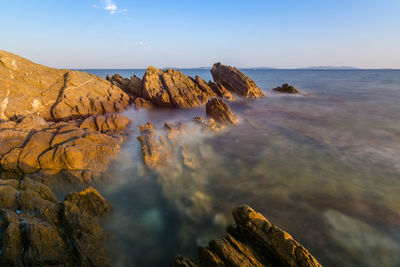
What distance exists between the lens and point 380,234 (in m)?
4.87

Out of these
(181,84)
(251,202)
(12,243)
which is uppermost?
(181,84)

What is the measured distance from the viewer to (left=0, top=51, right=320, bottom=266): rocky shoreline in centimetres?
327

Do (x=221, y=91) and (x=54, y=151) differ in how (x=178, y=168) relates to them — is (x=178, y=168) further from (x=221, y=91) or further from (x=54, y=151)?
(x=221, y=91)

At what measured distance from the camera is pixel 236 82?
27.0 metres

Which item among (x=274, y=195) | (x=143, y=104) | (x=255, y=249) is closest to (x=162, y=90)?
(x=143, y=104)

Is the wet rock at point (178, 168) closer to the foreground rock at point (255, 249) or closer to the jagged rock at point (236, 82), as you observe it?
the foreground rock at point (255, 249)

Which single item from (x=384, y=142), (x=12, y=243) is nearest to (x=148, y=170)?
(x=12, y=243)

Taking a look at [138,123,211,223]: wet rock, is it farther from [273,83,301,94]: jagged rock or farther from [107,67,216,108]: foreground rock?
[273,83,301,94]: jagged rock

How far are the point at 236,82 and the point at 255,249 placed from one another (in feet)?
85.1

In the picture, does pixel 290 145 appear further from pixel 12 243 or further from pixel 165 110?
pixel 165 110

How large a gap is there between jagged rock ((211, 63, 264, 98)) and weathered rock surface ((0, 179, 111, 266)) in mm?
24541

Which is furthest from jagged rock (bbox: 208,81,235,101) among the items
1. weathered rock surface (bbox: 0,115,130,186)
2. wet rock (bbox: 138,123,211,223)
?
weathered rock surface (bbox: 0,115,130,186)

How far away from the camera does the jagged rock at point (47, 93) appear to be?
13047 mm

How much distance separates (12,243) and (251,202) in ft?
19.6
